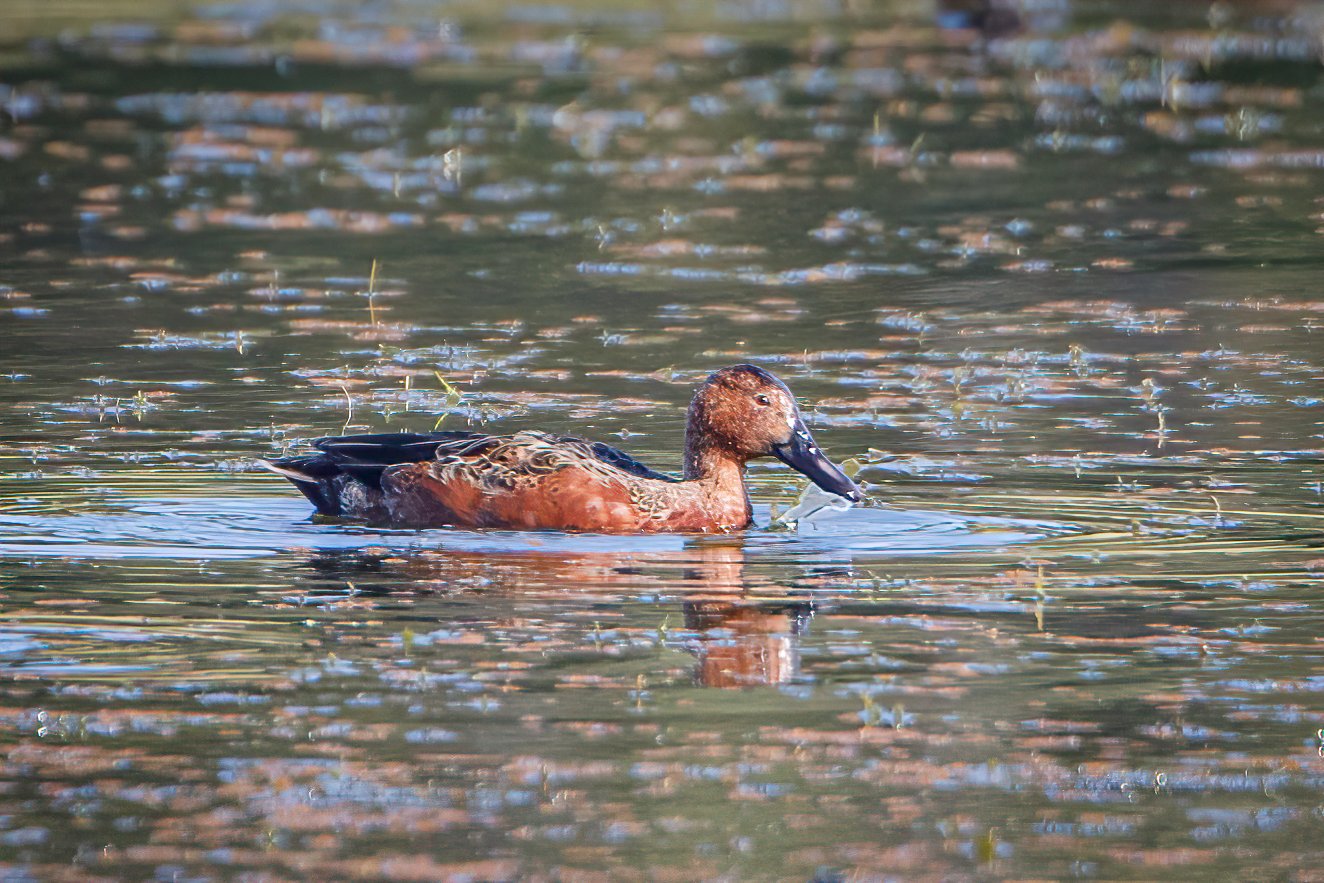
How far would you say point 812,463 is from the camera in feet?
34.8

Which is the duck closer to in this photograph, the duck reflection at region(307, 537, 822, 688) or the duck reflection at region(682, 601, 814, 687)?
the duck reflection at region(307, 537, 822, 688)

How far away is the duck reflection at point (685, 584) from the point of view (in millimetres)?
8203

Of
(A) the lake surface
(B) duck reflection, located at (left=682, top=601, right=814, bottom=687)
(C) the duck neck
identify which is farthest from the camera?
(C) the duck neck

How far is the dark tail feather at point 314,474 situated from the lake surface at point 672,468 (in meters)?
0.19

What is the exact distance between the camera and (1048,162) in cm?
2062

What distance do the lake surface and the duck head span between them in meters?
0.36

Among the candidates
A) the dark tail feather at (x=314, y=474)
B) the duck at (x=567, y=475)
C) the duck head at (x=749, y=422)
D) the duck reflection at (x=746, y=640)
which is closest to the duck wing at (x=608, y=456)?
the duck at (x=567, y=475)

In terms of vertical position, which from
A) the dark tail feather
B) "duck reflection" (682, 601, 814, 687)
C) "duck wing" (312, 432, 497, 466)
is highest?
"duck wing" (312, 432, 497, 466)

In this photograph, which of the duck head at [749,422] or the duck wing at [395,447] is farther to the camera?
the duck head at [749,422]

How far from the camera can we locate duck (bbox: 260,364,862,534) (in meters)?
10.4

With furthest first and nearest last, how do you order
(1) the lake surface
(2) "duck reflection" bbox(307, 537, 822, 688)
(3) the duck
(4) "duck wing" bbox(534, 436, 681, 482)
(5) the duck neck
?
(5) the duck neck
(4) "duck wing" bbox(534, 436, 681, 482)
(3) the duck
(2) "duck reflection" bbox(307, 537, 822, 688)
(1) the lake surface

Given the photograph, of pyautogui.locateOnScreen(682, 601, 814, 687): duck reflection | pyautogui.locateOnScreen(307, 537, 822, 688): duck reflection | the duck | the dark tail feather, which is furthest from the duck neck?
pyautogui.locateOnScreen(682, 601, 814, 687): duck reflection

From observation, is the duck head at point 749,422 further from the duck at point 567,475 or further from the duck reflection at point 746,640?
the duck reflection at point 746,640

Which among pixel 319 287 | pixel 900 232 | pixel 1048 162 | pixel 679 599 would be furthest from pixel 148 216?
pixel 679 599
